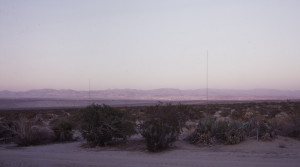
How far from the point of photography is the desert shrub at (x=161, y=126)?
475 inches

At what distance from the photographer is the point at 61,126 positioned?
54.4 ft

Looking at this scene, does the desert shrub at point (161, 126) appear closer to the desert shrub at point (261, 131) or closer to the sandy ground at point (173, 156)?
the sandy ground at point (173, 156)

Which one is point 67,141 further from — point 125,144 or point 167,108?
point 167,108

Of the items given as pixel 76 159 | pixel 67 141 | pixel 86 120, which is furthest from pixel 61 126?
pixel 76 159

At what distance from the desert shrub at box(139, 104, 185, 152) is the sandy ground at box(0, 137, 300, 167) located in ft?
1.28

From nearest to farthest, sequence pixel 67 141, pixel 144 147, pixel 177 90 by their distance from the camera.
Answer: pixel 144 147 → pixel 67 141 → pixel 177 90

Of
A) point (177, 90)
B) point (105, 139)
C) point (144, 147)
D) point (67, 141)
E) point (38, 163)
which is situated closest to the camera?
point (38, 163)

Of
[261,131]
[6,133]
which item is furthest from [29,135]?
[261,131]

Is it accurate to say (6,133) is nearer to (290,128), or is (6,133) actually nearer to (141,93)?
(290,128)

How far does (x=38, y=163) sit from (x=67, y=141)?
209 inches

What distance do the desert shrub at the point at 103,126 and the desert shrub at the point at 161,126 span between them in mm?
932

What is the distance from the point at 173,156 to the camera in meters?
11.1

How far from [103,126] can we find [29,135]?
14.4 ft

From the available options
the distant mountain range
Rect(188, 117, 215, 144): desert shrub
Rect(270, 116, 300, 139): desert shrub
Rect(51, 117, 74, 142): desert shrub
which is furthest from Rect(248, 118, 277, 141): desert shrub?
the distant mountain range
